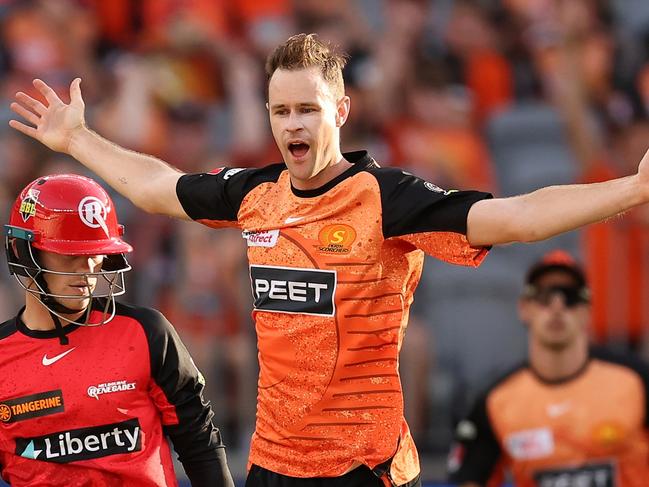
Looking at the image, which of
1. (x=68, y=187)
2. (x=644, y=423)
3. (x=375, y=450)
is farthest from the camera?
(x=644, y=423)

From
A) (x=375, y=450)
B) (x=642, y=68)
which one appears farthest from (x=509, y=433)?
(x=642, y=68)

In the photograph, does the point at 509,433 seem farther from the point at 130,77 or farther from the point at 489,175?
the point at 130,77

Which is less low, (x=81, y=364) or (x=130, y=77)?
(x=130, y=77)

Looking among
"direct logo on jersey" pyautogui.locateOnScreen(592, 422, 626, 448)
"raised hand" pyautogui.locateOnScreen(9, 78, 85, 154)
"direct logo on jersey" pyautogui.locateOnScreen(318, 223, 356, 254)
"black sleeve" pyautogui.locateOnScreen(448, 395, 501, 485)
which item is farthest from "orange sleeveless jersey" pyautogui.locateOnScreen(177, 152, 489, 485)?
"direct logo on jersey" pyautogui.locateOnScreen(592, 422, 626, 448)

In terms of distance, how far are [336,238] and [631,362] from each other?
2885 mm

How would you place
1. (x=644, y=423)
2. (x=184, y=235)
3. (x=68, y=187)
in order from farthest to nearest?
(x=184, y=235), (x=644, y=423), (x=68, y=187)

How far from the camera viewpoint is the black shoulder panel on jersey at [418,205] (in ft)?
12.6

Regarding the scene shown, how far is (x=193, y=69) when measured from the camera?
919 cm

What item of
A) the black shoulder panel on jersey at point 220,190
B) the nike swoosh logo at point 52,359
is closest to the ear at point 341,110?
the black shoulder panel on jersey at point 220,190

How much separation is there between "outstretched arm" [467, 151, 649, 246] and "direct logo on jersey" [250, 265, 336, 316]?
0.49 metres

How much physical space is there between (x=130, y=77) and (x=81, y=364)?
5107mm

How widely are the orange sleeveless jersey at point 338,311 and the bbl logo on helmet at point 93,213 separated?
56 centimetres

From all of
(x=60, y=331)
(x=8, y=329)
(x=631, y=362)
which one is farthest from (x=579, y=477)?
(x=8, y=329)

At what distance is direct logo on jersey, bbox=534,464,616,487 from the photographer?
6.21 metres
